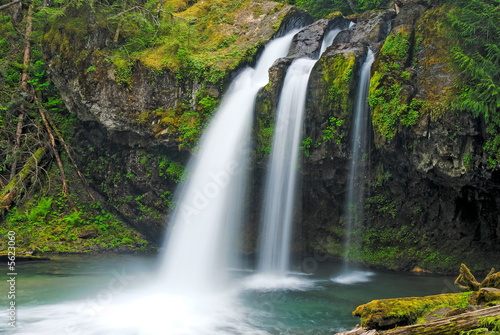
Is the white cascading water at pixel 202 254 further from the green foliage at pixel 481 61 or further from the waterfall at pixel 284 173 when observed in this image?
the green foliage at pixel 481 61

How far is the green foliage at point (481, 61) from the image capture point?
695 centimetres

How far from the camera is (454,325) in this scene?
158 inches

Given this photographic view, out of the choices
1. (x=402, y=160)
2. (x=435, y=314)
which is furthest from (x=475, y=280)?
(x=402, y=160)

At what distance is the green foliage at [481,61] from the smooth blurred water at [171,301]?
13.2 feet

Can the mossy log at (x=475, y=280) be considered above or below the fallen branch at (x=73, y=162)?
below

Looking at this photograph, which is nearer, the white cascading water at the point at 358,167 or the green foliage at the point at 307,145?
the white cascading water at the point at 358,167

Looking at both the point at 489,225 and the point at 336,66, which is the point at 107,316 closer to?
the point at 336,66

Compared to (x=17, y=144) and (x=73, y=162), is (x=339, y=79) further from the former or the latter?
(x=17, y=144)

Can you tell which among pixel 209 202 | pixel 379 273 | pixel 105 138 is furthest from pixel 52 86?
pixel 379 273

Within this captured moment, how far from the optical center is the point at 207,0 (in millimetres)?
14867

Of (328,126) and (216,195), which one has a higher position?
(328,126)

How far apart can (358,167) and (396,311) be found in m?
5.29

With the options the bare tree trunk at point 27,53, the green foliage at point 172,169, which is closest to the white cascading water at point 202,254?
the green foliage at point 172,169

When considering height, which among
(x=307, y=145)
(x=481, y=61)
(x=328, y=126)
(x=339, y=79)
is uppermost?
(x=339, y=79)
